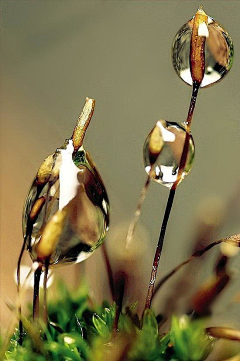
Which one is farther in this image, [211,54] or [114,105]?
[114,105]

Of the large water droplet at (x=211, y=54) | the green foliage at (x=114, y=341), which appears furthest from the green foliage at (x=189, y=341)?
the large water droplet at (x=211, y=54)

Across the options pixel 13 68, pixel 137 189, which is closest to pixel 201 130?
pixel 137 189

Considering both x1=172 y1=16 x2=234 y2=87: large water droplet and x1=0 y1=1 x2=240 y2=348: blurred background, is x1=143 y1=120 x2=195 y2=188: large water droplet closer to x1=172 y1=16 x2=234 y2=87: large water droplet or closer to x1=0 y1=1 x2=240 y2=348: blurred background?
x1=172 y1=16 x2=234 y2=87: large water droplet

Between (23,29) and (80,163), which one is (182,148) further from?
(23,29)

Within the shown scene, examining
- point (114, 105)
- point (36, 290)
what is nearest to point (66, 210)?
point (36, 290)

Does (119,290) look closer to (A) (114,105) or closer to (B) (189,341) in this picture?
(B) (189,341)

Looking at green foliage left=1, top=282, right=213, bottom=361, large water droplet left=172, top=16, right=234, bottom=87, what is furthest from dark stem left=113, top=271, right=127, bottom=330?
Result: large water droplet left=172, top=16, right=234, bottom=87
